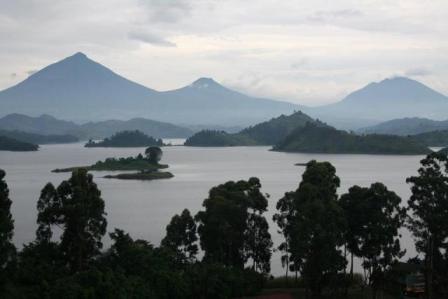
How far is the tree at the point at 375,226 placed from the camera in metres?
16.6

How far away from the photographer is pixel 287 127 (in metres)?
165

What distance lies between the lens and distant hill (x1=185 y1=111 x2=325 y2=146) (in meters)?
156

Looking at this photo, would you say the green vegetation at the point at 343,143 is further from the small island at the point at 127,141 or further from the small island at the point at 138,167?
the small island at the point at 138,167

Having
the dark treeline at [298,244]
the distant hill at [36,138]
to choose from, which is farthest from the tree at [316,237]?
the distant hill at [36,138]

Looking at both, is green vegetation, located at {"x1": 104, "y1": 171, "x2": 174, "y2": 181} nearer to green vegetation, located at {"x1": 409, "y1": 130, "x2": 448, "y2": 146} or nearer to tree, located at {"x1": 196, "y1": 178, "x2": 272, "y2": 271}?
tree, located at {"x1": 196, "y1": 178, "x2": 272, "y2": 271}

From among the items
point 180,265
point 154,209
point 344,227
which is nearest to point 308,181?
point 344,227

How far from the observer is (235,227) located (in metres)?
18.7

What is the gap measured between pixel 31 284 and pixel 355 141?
364ft

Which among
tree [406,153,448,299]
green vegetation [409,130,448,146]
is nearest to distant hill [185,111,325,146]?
green vegetation [409,130,448,146]

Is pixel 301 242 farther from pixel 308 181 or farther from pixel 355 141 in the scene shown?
pixel 355 141

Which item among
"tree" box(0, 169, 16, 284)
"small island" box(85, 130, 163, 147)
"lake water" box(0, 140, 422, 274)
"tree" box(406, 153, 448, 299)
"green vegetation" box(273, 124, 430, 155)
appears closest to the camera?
"tree" box(0, 169, 16, 284)

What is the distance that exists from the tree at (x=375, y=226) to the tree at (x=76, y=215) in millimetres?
6886

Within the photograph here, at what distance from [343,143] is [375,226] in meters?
108

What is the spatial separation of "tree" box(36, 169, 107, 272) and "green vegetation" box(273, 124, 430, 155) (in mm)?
100794
